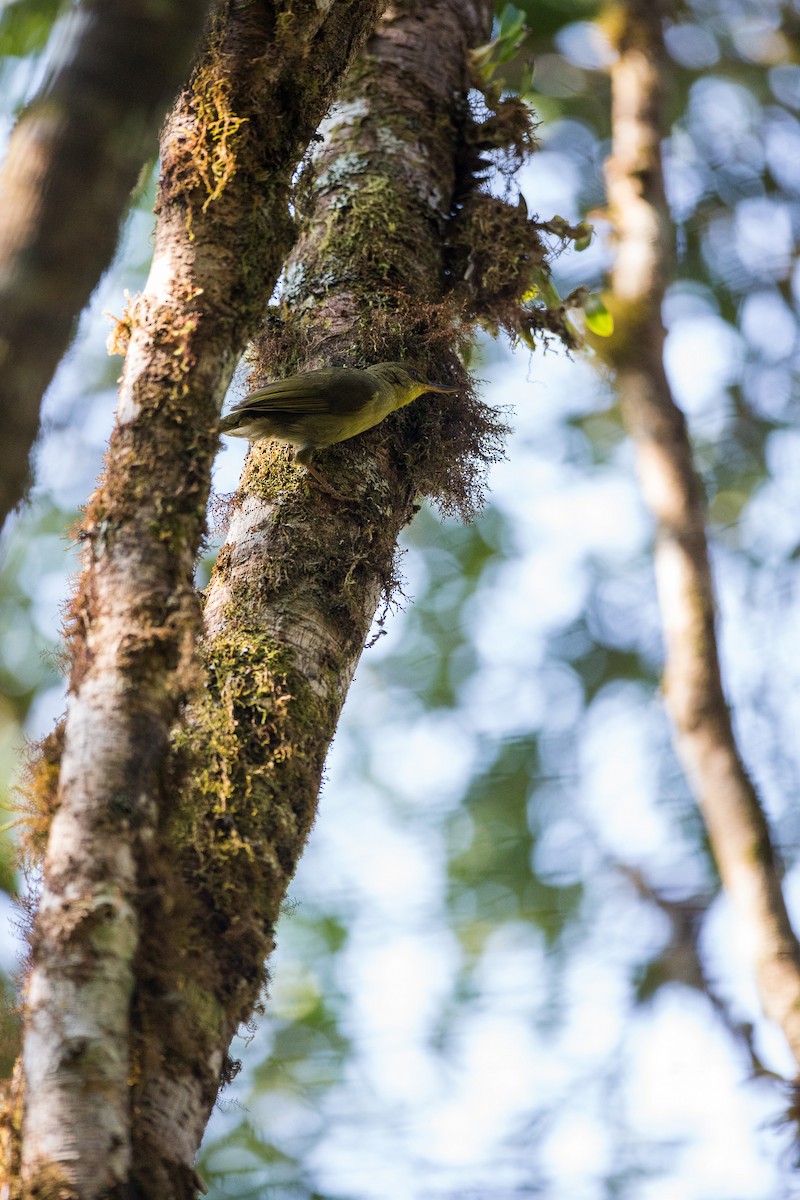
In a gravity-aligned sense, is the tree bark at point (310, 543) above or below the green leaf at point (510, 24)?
below

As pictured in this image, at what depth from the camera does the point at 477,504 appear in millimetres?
3963

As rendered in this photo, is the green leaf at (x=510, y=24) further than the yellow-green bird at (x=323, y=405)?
Yes

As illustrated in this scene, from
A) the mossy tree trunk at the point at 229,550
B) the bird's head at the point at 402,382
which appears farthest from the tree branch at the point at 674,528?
the bird's head at the point at 402,382

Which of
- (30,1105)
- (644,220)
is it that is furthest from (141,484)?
(644,220)

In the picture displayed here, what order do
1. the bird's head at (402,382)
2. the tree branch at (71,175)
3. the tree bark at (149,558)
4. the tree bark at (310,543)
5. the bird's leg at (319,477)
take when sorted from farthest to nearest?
the bird's head at (402,382)
the bird's leg at (319,477)
the tree bark at (310,543)
the tree bark at (149,558)
the tree branch at (71,175)

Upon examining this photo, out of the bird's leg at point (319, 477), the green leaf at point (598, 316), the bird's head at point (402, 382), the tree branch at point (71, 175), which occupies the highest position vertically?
the green leaf at point (598, 316)

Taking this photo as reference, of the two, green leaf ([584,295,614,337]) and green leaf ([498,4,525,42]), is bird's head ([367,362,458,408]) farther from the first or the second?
green leaf ([498,4,525,42])

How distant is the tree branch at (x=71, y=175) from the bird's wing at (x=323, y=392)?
5.46 feet

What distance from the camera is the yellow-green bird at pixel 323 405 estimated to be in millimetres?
3252

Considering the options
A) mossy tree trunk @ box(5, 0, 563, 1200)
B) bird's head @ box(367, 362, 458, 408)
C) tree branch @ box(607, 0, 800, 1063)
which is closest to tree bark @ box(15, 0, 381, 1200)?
mossy tree trunk @ box(5, 0, 563, 1200)

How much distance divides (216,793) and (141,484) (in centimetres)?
70

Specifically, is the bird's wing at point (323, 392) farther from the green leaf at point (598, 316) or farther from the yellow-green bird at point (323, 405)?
the green leaf at point (598, 316)

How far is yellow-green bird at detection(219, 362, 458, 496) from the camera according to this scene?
3.25 meters

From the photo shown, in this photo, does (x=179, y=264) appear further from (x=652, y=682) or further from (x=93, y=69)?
(x=652, y=682)
